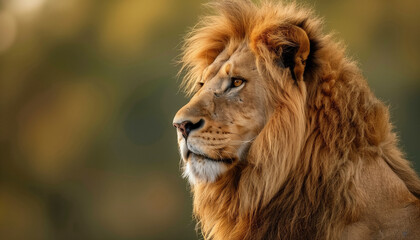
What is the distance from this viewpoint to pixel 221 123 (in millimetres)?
2842

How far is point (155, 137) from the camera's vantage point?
11992mm

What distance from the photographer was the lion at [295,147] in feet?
8.76

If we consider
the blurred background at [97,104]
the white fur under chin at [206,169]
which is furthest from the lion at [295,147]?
the blurred background at [97,104]

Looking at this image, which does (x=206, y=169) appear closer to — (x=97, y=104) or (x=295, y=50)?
(x=295, y=50)

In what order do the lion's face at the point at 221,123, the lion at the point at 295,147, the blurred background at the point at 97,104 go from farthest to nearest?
the blurred background at the point at 97,104 → the lion's face at the point at 221,123 → the lion at the point at 295,147

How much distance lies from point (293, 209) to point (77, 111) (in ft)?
35.7

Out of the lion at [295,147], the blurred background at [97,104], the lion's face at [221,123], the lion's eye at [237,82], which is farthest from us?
the blurred background at [97,104]

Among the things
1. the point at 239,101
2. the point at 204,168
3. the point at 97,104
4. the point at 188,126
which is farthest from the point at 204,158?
the point at 97,104

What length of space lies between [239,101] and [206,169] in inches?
12.6

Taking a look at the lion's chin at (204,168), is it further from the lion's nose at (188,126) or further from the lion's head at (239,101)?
the lion's nose at (188,126)

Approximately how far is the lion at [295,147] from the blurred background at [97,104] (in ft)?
26.3

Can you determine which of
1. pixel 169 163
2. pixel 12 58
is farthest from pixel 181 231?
pixel 12 58

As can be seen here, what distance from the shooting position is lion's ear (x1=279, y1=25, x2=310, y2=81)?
9.47 feet

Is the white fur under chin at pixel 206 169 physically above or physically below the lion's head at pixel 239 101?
below
